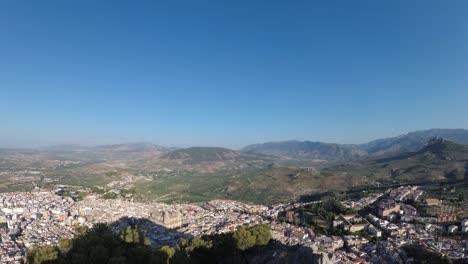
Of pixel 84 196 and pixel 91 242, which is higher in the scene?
pixel 91 242

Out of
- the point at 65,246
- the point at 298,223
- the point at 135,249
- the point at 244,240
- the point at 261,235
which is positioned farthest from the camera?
the point at 298,223

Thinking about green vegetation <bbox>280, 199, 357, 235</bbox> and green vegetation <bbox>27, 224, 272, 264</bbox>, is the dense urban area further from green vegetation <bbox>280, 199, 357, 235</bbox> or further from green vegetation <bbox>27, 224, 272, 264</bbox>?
green vegetation <bbox>27, 224, 272, 264</bbox>

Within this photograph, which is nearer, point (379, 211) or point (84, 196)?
point (379, 211)

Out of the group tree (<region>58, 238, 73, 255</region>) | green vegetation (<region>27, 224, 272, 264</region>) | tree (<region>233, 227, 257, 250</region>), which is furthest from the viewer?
tree (<region>233, 227, 257, 250</region>)

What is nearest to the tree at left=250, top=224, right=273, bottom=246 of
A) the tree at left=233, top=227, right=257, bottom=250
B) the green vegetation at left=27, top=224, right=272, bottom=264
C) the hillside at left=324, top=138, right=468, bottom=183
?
the green vegetation at left=27, top=224, right=272, bottom=264

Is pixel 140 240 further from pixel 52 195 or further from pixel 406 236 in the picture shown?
pixel 52 195

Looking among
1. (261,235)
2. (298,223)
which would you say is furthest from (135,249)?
(298,223)

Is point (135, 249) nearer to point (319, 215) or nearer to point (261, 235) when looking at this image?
point (261, 235)

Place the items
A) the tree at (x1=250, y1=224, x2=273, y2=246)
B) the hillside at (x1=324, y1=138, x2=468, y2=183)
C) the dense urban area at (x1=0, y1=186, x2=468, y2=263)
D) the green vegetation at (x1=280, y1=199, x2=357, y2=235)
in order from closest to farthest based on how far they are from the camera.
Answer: the tree at (x1=250, y1=224, x2=273, y2=246), the dense urban area at (x1=0, y1=186, x2=468, y2=263), the green vegetation at (x1=280, y1=199, x2=357, y2=235), the hillside at (x1=324, y1=138, x2=468, y2=183)

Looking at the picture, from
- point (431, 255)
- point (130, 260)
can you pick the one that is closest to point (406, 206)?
point (431, 255)
